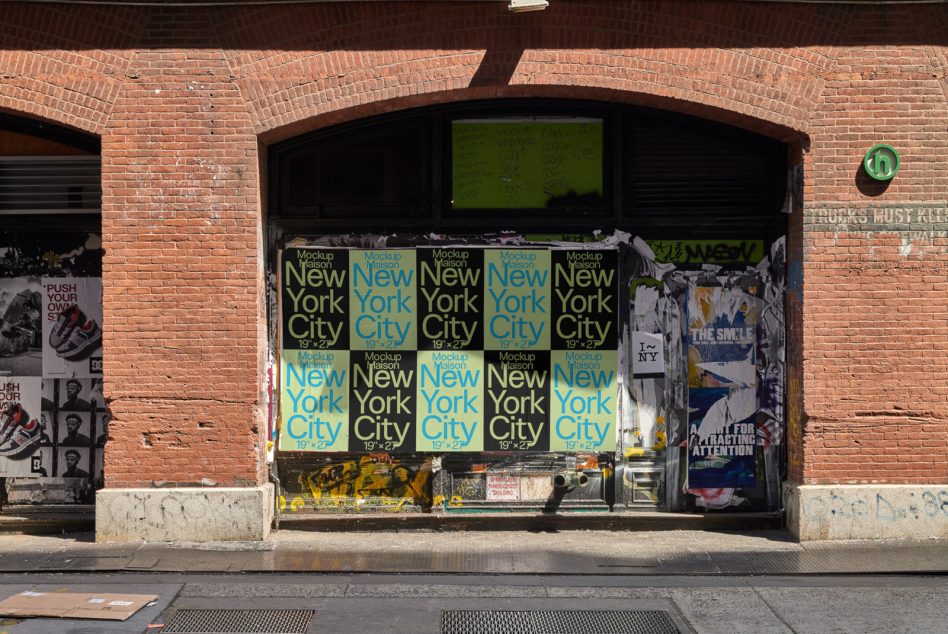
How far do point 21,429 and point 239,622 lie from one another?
163 inches

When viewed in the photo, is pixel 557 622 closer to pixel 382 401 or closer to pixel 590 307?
pixel 382 401

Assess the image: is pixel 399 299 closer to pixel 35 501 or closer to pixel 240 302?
pixel 240 302

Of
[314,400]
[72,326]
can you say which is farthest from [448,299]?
[72,326]

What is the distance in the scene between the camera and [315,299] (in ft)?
30.4

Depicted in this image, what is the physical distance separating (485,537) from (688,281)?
313 cm

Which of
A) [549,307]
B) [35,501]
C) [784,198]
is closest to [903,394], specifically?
[784,198]

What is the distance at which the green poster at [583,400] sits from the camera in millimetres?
9273

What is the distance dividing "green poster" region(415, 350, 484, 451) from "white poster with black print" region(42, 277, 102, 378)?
3230 millimetres

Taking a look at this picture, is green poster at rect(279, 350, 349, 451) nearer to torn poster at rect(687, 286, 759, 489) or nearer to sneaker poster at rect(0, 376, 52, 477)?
sneaker poster at rect(0, 376, 52, 477)

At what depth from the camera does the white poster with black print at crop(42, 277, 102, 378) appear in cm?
943

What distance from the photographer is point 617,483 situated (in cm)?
933

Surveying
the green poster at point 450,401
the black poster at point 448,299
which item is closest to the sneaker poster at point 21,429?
the green poster at point 450,401

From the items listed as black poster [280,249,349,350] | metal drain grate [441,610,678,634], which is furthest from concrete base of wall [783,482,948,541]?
black poster [280,249,349,350]

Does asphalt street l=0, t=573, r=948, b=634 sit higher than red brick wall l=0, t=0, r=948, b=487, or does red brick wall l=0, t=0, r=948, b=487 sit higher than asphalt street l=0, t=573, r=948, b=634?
red brick wall l=0, t=0, r=948, b=487
